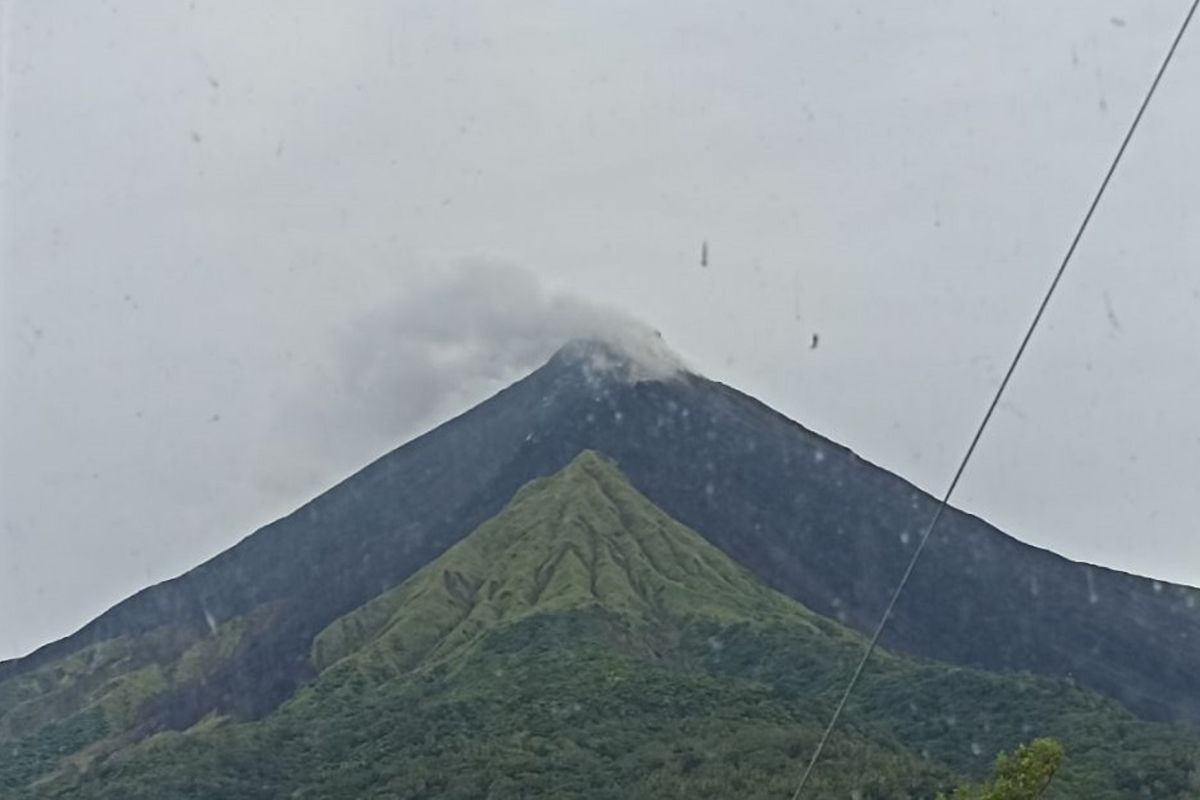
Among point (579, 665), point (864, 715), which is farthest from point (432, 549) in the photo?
point (864, 715)

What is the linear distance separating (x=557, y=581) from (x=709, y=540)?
44.9 feet

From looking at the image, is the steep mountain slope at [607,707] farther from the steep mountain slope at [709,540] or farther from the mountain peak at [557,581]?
the steep mountain slope at [709,540]

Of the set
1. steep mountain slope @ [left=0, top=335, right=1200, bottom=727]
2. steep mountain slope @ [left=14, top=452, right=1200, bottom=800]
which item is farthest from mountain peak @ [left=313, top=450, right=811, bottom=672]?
steep mountain slope @ [left=0, top=335, right=1200, bottom=727]

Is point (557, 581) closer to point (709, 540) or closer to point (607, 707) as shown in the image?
point (709, 540)

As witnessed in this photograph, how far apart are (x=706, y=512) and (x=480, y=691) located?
3161cm

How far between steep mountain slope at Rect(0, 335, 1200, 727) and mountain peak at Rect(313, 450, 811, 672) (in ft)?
11.2

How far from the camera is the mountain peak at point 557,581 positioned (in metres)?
83.1

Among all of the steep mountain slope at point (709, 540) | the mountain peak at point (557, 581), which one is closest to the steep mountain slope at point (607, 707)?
the mountain peak at point (557, 581)

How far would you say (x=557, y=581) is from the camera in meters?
86.2

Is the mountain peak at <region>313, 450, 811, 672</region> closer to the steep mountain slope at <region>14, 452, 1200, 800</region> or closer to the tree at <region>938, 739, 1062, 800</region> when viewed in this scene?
the steep mountain slope at <region>14, 452, 1200, 800</region>

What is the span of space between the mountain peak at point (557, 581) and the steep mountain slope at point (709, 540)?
3.42 m

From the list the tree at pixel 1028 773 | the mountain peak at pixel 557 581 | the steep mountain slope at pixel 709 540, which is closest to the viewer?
the tree at pixel 1028 773

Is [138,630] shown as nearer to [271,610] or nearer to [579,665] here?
[271,610]

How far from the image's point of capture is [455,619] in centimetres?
8556
